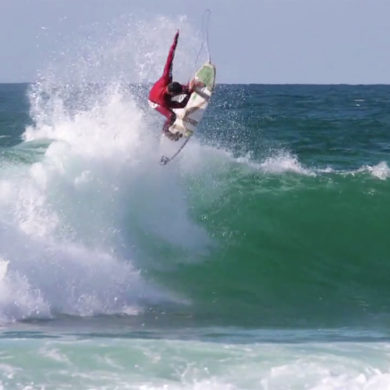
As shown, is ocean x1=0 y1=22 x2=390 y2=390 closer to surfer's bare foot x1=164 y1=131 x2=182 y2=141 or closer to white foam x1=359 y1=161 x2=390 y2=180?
white foam x1=359 y1=161 x2=390 y2=180

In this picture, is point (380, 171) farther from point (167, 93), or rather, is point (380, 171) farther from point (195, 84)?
point (167, 93)

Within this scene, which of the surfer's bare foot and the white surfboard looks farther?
the surfer's bare foot

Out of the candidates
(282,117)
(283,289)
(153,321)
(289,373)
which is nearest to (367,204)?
(283,289)

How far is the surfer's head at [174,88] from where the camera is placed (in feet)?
45.0

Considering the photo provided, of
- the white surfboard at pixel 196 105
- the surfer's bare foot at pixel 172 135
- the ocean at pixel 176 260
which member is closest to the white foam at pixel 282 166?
the ocean at pixel 176 260

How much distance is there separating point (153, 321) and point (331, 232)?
5744 millimetres

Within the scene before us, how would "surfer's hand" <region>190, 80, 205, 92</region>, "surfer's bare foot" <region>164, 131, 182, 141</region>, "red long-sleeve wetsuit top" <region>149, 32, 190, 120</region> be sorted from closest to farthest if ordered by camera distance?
"red long-sleeve wetsuit top" <region>149, 32, 190, 120</region> → "surfer's hand" <region>190, 80, 205, 92</region> → "surfer's bare foot" <region>164, 131, 182, 141</region>

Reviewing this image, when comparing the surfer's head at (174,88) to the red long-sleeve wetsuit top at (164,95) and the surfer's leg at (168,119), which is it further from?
the surfer's leg at (168,119)

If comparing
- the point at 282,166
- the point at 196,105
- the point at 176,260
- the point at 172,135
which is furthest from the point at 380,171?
the point at 196,105

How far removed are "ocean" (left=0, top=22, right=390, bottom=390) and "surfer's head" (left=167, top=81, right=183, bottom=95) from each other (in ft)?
8.42

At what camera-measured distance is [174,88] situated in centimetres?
1373

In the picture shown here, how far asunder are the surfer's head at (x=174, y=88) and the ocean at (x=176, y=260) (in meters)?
2.57

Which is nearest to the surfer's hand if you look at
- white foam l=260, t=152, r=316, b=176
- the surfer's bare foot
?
the surfer's bare foot

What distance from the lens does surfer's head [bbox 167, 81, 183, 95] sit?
1371 centimetres
